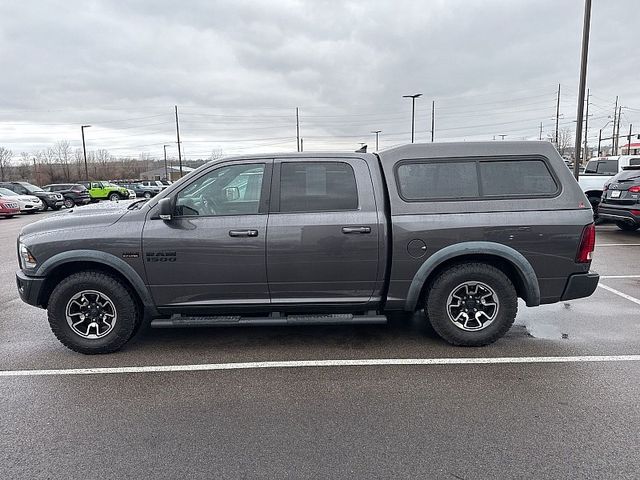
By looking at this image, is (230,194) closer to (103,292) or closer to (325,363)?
(103,292)

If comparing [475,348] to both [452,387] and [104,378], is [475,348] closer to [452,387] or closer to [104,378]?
[452,387]

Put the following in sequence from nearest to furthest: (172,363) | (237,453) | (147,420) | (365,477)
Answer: (365,477) → (237,453) → (147,420) → (172,363)

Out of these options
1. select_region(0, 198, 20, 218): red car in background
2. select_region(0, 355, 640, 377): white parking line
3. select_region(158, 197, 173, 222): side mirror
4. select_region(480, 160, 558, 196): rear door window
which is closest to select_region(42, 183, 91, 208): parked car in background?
select_region(0, 198, 20, 218): red car in background

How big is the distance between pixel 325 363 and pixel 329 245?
1078 mm

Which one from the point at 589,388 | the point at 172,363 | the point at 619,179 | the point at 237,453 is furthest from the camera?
the point at 619,179

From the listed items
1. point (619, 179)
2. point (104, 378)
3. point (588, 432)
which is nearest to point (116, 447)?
point (104, 378)

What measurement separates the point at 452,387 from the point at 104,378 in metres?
2.93

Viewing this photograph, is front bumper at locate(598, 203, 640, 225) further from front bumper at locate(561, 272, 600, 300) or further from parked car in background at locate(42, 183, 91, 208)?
parked car in background at locate(42, 183, 91, 208)

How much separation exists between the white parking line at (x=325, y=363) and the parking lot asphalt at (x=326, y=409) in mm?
59

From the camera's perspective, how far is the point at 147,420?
3.13 meters

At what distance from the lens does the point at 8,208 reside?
19484 millimetres

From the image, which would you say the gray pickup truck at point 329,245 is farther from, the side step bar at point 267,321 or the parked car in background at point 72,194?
the parked car in background at point 72,194

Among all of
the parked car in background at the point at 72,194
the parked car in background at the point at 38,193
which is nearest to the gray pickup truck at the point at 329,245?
the parked car in background at the point at 38,193

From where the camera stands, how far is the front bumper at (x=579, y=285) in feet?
13.8
